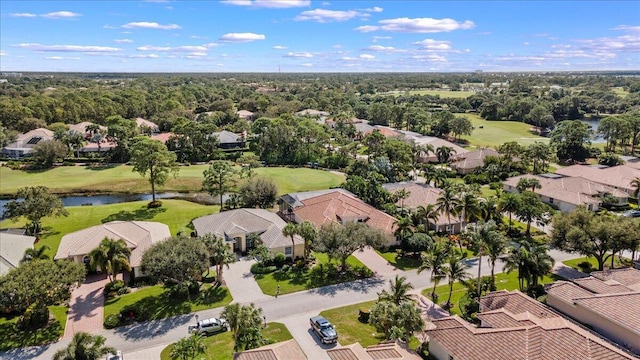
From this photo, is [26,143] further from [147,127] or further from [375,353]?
[375,353]

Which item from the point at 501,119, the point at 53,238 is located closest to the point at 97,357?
the point at 53,238

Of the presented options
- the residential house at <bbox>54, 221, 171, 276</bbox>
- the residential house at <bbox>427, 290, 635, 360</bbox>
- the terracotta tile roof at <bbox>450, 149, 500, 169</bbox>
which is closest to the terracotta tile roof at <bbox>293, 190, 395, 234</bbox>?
the residential house at <bbox>54, 221, 171, 276</bbox>

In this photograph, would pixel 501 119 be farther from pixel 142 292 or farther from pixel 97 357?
pixel 97 357

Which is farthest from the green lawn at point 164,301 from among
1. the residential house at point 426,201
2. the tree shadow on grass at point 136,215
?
the residential house at point 426,201

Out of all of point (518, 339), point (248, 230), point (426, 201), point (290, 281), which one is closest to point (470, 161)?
point (426, 201)

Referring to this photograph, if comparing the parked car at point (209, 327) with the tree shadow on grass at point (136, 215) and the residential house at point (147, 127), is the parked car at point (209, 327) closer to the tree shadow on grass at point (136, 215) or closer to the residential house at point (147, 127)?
the tree shadow on grass at point (136, 215)

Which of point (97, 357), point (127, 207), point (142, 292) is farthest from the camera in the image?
point (127, 207)
